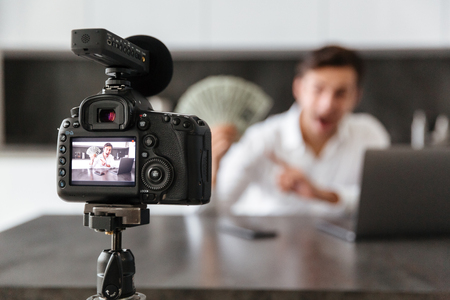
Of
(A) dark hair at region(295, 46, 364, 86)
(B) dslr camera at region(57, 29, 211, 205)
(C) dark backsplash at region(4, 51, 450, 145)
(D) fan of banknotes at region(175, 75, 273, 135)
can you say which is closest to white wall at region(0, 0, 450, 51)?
(C) dark backsplash at region(4, 51, 450, 145)

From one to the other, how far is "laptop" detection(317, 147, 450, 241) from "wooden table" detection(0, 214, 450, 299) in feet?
0.14

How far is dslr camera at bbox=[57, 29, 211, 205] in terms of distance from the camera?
397 millimetres

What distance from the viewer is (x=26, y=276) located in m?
0.69

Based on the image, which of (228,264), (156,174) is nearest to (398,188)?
(228,264)

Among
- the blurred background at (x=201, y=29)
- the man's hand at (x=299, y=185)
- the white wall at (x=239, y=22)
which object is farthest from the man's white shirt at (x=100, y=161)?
the white wall at (x=239, y=22)

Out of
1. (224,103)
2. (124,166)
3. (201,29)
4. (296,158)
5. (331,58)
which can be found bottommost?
(296,158)

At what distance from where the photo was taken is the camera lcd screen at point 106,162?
0.40m

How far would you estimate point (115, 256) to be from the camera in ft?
1.28

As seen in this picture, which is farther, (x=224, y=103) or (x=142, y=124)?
(x=224, y=103)

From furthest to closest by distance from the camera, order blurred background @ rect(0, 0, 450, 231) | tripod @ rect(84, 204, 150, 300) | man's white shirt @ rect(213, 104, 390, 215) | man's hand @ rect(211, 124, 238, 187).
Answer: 1. blurred background @ rect(0, 0, 450, 231)
2. man's white shirt @ rect(213, 104, 390, 215)
3. man's hand @ rect(211, 124, 238, 187)
4. tripod @ rect(84, 204, 150, 300)

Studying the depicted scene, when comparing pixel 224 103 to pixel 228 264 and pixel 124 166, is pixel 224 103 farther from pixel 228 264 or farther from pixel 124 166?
pixel 124 166

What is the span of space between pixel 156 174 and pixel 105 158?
→ 5cm

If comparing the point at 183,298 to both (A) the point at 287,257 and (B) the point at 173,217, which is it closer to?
(A) the point at 287,257

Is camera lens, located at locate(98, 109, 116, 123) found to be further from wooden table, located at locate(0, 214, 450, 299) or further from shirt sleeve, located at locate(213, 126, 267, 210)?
shirt sleeve, located at locate(213, 126, 267, 210)
